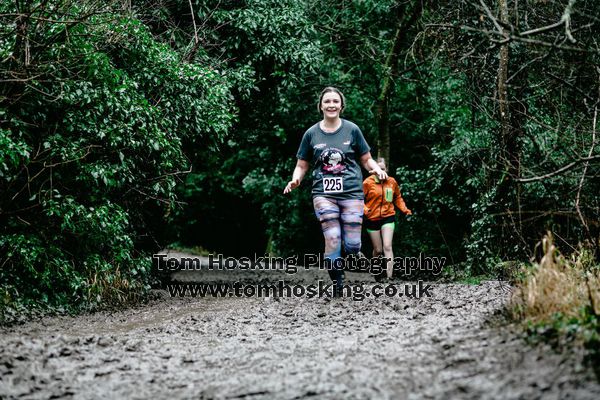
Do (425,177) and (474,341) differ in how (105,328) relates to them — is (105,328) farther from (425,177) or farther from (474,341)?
(425,177)

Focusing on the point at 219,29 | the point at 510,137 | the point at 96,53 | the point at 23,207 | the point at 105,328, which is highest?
the point at 219,29

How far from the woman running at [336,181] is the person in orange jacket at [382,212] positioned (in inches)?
106

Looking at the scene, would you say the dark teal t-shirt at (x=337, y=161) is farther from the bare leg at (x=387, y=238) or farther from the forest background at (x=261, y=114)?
the bare leg at (x=387, y=238)

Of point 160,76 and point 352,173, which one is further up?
point 160,76

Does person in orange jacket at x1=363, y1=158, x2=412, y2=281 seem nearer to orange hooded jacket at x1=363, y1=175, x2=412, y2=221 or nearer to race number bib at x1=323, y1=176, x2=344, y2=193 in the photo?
orange hooded jacket at x1=363, y1=175, x2=412, y2=221

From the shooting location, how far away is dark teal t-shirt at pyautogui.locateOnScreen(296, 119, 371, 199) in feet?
24.2

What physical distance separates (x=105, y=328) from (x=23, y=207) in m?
2.01

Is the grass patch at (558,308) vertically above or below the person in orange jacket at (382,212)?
below

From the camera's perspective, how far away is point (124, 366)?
4.51 meters

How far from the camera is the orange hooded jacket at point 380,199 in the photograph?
33.6 ft

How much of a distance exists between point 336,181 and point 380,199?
3.04m

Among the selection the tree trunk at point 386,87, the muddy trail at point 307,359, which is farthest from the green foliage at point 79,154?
the tree trunk at point 386,87

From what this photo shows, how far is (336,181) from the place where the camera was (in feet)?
24.1

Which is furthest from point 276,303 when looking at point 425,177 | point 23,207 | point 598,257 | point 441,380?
point 425,177
